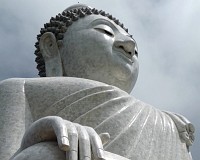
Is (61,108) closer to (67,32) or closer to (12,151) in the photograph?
(12,151)

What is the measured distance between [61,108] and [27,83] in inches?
19.6

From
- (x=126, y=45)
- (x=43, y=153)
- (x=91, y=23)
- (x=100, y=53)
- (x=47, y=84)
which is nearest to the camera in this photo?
(x=43, y=153)

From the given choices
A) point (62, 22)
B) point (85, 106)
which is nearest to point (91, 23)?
point (62, 22)

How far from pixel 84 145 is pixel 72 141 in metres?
0.08

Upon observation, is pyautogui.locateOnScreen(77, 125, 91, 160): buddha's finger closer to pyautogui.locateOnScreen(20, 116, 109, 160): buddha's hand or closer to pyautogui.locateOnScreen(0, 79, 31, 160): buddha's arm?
pyautogui.locateOnScreen(20, 116, 109, 160): buddha's hand

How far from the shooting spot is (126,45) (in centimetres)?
633

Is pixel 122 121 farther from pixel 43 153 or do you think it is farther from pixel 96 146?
Answer: pixel 43 153

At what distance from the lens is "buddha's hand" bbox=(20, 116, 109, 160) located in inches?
145

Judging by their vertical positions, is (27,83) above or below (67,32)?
below

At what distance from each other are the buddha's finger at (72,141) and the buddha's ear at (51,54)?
2367 millimetres

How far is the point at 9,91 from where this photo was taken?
5.41 m

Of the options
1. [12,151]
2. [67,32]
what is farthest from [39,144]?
[67,32]

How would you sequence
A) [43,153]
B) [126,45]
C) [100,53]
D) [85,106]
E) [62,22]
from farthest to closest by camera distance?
[62,22] < [126,45] < [100,53] < [85,106] < [43,153]

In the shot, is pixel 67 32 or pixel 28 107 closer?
pixel 28 107
